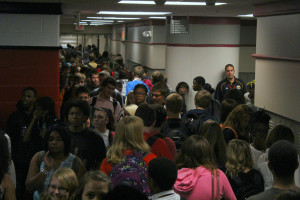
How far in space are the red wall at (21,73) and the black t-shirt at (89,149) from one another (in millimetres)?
3675

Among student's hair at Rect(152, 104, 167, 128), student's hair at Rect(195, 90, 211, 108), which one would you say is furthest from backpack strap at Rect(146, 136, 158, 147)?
student's hair at Rect(195, 90, 211, 108)

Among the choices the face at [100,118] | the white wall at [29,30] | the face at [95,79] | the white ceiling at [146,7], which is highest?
the white ceiling at [146,7]

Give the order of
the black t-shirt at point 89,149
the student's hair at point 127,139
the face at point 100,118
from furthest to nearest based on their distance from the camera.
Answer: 1. the face at point 100,118
2. the black t-shirt at point 89,149
3. the student's hair at point 127,139

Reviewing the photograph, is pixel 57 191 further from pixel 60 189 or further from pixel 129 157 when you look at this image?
pixel 129 157

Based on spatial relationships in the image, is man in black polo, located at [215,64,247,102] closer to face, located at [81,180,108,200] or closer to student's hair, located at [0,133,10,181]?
student's hair, located at [0,133,10,181]

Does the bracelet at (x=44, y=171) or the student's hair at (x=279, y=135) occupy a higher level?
the student's hair at (x=279, y=135)

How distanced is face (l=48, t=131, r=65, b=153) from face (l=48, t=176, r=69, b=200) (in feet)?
2.59

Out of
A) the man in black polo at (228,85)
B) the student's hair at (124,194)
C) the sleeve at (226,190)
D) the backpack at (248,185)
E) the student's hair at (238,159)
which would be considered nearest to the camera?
the student's hair at (124,194)

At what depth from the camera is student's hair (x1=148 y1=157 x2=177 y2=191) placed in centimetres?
355

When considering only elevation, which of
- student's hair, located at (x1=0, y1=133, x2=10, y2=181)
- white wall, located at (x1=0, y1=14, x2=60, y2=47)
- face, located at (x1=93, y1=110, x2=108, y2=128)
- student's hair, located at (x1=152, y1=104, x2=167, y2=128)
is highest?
white wall, located at (x1=0, y1=14, x2=60, y2=47)

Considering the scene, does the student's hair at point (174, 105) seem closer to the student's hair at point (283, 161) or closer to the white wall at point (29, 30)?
the student's hair at point (283, 161)

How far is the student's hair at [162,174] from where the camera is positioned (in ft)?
11.6

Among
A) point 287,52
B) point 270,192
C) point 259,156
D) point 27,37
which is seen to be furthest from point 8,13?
point 270,192

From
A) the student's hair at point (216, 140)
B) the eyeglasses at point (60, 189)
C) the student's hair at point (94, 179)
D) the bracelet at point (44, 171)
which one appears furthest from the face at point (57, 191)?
the student's hair at point (216, 140)
